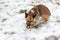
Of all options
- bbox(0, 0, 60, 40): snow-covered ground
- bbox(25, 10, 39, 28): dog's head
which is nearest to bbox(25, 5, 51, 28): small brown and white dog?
bbox(25, 10, 39, 28): dog's head

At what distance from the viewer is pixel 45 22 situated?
22.4ft

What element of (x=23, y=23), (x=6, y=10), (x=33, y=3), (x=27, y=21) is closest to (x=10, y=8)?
(x=6, y=10)

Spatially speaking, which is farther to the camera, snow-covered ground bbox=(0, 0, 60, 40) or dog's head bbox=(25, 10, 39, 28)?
dog's head bbox=(25, 10, 39, 28)

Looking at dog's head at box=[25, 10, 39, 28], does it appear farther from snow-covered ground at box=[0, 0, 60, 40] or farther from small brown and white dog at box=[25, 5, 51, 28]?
snow-covered ground at box=[0, 0, 60, 40]

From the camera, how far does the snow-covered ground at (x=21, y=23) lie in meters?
6.21

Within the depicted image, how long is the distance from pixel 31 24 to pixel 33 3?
2089 mm

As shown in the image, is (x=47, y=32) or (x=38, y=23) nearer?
(x=47, y=32)

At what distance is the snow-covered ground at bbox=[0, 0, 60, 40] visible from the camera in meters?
6.21

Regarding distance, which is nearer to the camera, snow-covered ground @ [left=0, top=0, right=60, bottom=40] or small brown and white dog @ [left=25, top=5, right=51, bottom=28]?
snow-covered ground @ [left=0, top=0, right=60, bottom=40]

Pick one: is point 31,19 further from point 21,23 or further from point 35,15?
point 21,23

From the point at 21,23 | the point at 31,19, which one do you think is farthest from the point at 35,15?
the point at 21,23

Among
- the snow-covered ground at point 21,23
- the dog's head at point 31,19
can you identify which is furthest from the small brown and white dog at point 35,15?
the snow-covered ground at point 21,23

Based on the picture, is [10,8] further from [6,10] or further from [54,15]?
[54,15]

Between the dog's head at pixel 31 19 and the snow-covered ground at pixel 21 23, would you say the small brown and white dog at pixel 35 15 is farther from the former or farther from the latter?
the snow-covered ground at pixel 21 23
